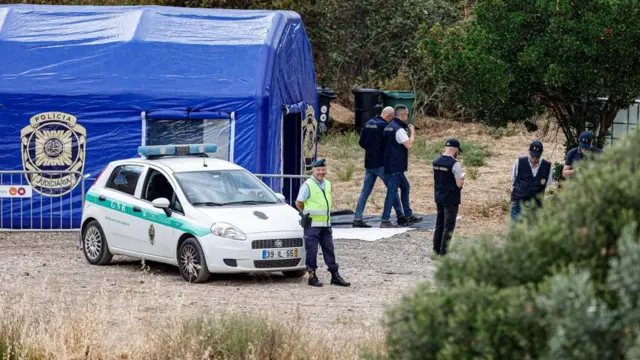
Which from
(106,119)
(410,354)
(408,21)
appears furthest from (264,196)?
(408,21)

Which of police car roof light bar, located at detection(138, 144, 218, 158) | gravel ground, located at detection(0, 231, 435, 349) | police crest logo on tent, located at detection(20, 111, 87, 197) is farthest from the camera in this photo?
police crest logo on tent, located at detection(20, 111, 87, 197)

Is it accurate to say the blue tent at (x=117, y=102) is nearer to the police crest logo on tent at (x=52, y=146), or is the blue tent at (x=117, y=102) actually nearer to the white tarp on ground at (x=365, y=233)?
the police crest logo on tent at (x=52, y=146)

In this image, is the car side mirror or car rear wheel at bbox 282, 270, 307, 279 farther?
car rear wheel at bbox 282, 270, 307, 279

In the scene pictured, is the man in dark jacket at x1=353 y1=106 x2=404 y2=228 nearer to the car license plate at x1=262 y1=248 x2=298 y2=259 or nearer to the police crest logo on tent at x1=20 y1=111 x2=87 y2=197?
the police crest logo on tent at x1=20 y1=111 x2=87 y2=197

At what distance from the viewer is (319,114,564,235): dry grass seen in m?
20.1

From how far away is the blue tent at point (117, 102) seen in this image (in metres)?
17.6

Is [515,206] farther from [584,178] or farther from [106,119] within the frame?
[584,178]

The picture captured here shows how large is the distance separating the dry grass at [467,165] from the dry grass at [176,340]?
8.67 m

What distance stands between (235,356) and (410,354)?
11.6 ft

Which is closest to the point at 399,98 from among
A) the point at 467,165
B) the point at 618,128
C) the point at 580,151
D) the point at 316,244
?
the point at 467,165

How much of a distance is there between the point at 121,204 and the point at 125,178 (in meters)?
0.43

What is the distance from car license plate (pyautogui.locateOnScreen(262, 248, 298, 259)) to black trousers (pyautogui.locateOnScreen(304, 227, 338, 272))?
0.99 feet

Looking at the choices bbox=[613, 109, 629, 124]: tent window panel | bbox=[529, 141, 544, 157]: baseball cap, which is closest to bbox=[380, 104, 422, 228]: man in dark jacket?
bbox=[529, 141, 544, 157]: baseball cap

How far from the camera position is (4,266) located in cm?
1434
